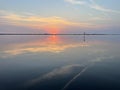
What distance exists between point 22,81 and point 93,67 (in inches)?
231

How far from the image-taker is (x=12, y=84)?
1219cm

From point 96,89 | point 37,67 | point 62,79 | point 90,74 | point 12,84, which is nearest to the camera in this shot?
point 96,89

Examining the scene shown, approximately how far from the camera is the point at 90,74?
47.3ft

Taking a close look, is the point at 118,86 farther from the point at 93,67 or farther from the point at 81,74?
the point at 93,67

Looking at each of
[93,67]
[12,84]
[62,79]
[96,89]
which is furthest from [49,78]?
[93,67]

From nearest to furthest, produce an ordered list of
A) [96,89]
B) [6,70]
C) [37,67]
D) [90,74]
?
[96,89] < [90,74] < [6,70] < [37,67]

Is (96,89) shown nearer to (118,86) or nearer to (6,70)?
(118,86)

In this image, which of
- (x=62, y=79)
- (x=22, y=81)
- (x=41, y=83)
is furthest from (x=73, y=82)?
(x=22, y=81)

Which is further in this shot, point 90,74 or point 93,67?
point 93,67

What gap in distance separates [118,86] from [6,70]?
750 cm

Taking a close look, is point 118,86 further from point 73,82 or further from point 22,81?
point 22,81

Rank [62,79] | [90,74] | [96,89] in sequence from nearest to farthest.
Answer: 1. [96,89]
2. [62,79]
3. [90,74]

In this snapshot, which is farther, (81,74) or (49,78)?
(81,74)

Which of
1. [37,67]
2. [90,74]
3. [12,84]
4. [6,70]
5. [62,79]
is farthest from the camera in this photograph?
[37,67]
